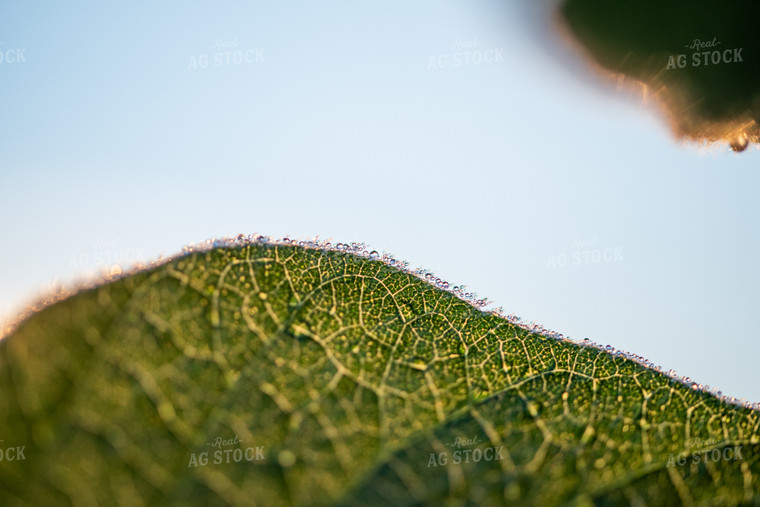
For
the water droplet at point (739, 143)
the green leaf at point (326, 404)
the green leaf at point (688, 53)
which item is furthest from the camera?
the water droplet at point (739, 143)

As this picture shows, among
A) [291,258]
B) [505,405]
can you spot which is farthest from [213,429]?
[505,405]

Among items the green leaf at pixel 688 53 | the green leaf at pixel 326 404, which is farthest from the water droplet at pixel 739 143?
the green leaf at pixel 326 404

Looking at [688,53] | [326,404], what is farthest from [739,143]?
[326,404]

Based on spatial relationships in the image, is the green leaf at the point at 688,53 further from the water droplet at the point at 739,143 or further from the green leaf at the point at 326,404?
the green leaf at the point at 326,404

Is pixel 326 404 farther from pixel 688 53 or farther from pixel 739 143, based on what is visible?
pixel 739 143

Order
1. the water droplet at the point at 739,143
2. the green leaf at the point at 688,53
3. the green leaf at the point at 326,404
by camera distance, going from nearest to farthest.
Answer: the green leaf at the point at 326,404, the green leaf at the point at 688,53, the water droplet at the point at 739,143

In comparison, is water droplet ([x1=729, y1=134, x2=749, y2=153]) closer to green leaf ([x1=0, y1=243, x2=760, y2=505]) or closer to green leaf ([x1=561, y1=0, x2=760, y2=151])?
green leaf ([x1=561, y1=0, x2=760, y2=151])

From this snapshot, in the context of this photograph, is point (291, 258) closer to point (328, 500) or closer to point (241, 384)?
point (241, 384)
